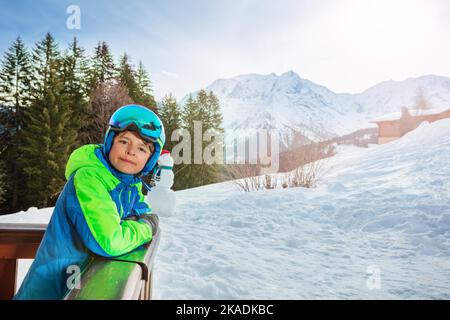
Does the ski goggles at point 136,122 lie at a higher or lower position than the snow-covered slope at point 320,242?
higher

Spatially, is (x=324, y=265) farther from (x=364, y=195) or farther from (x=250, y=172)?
(x=250, y=172)

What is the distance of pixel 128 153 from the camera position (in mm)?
1213

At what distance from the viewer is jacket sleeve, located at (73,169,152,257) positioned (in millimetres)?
912

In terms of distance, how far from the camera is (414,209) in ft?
14.3

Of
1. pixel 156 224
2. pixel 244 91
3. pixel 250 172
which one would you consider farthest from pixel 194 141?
pixel 244 91

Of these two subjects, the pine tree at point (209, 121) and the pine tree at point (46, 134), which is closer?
the pine tree at point (46, 134)

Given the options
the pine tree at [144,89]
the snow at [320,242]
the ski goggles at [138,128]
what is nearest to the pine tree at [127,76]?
the pine tree at [144,89]

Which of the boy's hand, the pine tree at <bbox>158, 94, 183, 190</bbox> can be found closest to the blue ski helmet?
the boy's hand

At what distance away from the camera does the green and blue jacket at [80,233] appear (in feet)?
3.02

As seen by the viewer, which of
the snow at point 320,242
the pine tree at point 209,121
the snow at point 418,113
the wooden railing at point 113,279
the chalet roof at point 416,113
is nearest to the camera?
the wooden railing at point 113,279

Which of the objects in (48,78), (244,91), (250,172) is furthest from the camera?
(244,91)

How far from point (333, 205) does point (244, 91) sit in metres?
193

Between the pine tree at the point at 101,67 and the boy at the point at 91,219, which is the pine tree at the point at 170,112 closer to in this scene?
the pine tree at the point at 101,67

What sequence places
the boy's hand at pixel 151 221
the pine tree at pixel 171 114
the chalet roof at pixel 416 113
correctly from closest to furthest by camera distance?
the boy's hand at pixel 151 221 → the chalet roof at pixel 416 113 → the pine tree at pixel 171 114
